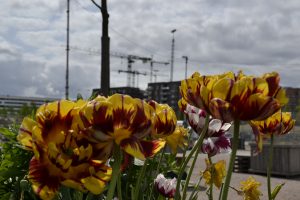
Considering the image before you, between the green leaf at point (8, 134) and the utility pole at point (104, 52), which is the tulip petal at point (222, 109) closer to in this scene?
the green leaf at point (8, 134)

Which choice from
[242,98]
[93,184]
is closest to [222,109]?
[242,98]

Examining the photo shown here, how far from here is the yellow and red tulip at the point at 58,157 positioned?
3.16 ft

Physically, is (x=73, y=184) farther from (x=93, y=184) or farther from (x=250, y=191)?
(x=250, y=191)

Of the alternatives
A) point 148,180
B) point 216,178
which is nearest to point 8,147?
point 148,180

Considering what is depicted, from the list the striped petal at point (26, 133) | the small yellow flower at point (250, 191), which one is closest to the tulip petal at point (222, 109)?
the striped petal at point (26, 133)

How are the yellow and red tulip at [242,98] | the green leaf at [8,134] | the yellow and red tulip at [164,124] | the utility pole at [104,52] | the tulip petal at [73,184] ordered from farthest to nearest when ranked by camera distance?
1. the utility pole at [104,52]
2. the green leaf at [8,134]
3. the yellow and red tulip at [164,124]
4. the yellow and red tulip at [242,98]
5. the tulip petal at [73,184]

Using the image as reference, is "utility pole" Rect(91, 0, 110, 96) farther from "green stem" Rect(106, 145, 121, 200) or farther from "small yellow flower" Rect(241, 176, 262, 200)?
"green stem" Rect(106, 145, 121, 200)

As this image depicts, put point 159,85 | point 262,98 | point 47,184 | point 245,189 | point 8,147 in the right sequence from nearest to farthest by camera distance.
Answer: point 47,184
point 262,98
point 245,189
point 8,147
point 159,85

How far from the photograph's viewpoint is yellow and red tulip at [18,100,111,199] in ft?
3.16

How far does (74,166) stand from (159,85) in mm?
90213

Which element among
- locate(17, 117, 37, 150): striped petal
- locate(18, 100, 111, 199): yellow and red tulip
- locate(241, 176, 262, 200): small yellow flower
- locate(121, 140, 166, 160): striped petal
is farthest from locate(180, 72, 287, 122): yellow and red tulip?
locate(241, 176, 262, 200): small yellow flower

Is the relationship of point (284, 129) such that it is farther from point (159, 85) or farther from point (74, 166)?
point (159, 85)

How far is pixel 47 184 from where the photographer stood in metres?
0.97

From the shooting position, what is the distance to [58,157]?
962 millimetres
